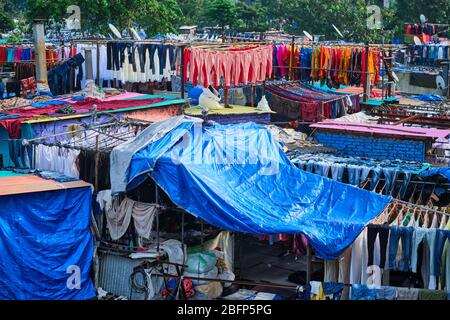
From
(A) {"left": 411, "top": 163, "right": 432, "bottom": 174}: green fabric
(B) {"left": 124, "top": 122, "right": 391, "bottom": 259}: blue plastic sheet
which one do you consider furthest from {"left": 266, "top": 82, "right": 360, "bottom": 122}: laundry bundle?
(B) {"left": 124, "top": 122, "right": 391, "bottom": 259}: blue plastic sheet

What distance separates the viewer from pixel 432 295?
39.0 ft

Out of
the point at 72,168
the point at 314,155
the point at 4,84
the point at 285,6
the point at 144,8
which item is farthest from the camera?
the point at 285,6

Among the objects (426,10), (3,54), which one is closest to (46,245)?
→ (3,54)

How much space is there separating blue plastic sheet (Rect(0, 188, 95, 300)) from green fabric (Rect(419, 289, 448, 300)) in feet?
20.0

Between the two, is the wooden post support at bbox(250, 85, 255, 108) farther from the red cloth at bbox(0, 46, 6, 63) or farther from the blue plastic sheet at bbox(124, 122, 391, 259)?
the blue plastic sheet at bbox(124, 122, 391, 259)

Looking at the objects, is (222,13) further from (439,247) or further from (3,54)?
(439,247)

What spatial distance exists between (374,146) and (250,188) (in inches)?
167

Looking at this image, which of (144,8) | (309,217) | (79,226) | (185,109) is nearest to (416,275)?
(309,217)

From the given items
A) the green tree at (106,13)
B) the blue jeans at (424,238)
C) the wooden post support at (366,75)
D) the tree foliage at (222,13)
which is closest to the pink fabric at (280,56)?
the wooden post support at (366,75)

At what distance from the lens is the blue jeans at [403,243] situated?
1273 centimetres

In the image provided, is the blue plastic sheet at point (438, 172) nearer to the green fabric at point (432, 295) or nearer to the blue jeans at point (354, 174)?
the blue jeans at point (354, 174)

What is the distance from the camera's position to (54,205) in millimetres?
14352
